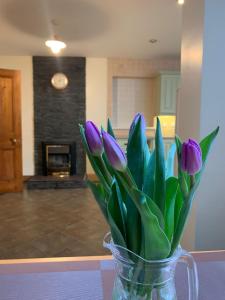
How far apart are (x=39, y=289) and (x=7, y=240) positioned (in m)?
2.54

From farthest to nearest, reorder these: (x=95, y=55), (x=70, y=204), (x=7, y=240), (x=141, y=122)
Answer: (x=95, y=55) < (x=70, y=204) < (x=7, y=240) < (x=141, y=122)

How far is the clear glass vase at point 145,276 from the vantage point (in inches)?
18.8

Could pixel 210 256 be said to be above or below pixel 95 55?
below

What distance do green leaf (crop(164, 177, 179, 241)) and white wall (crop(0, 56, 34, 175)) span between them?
567cm

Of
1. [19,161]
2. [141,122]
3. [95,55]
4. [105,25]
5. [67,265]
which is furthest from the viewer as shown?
[95,55]

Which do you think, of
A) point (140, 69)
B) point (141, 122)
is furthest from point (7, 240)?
point (140, 69)

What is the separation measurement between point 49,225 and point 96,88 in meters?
3.42

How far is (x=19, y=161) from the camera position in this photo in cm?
494

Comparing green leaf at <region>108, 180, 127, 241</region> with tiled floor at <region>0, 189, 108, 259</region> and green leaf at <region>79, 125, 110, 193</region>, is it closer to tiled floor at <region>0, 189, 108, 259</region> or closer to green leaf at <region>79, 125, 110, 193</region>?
green leaf at <region>79, 125, 110, 193</region>

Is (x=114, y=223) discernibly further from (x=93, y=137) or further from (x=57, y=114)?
(x=57, y=114)

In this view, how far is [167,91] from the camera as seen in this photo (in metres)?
5.71

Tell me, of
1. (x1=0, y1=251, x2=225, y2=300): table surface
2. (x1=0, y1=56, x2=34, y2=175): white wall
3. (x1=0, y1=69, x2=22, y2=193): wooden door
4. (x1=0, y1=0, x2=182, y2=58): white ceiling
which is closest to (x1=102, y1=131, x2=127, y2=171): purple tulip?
(x1=0, y1=251, x2=225, y2=300): table surface

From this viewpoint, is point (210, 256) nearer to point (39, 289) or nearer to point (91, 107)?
point (39, 289)

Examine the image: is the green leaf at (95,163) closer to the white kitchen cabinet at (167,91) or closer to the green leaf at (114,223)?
the green leaf at (114,223)
